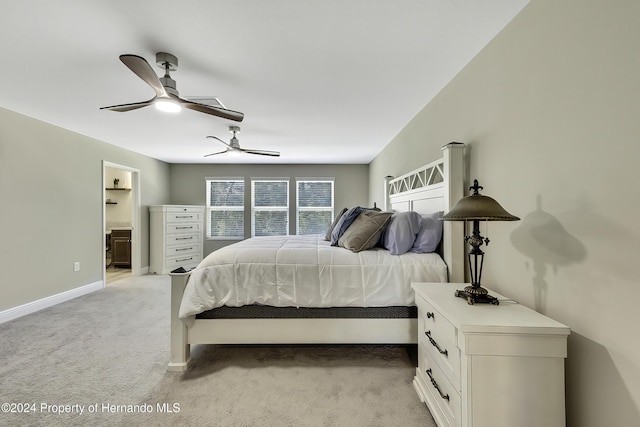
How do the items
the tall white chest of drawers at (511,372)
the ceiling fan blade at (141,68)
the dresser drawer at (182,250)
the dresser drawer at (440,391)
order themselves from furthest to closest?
the dresser drawer at (182,250), the ceiling fan blade at (141,68), the dresser drawer at (440,391), the tall white chest of drawers at (511,372)

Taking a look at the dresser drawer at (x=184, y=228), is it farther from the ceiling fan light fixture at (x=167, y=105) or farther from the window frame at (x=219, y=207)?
the ceiling fan light fixture at (x=167, y=105)

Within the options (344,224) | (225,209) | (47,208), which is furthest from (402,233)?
(225,209)

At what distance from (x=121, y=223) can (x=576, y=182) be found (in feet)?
24.3

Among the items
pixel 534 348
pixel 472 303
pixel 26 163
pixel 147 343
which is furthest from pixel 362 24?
pixel 26 163

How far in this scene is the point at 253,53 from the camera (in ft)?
5.96

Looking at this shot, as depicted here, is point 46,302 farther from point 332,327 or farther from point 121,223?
point 332,327

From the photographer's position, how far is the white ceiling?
143cm

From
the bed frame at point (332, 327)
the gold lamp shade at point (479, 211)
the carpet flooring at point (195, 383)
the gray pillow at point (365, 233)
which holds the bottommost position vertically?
the carpet flooring at point (195, 383)

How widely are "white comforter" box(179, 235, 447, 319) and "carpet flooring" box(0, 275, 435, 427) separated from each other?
18.6 inches

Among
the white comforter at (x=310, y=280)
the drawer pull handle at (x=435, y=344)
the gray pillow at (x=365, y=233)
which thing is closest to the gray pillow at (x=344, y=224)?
the gray pillow at (x=365, y=233)

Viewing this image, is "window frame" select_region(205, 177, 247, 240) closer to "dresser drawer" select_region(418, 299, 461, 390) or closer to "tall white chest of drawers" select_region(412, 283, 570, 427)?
"dresser drawer" select_region(418, 299, 461, 390)

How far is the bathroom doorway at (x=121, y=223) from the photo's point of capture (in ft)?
15.7

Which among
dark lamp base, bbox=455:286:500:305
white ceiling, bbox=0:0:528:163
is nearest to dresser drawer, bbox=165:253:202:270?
white ceiling, bbox=0:0:528:163

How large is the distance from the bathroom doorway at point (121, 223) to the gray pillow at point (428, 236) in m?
4.58
